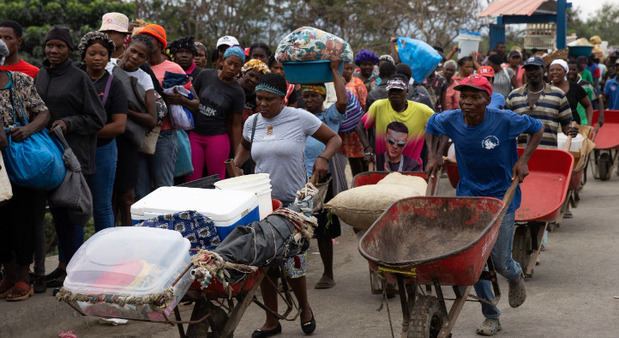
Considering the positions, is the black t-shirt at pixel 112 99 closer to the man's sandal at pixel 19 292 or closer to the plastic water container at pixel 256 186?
the man's sandal at pixel 19 292

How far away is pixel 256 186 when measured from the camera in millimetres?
5109

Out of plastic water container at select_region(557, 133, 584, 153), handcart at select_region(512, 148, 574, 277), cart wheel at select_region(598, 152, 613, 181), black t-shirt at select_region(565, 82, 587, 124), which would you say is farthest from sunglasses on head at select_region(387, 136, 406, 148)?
cart wheel at select_region(598, 152, 613, 181)

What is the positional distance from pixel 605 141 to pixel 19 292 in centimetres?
1037

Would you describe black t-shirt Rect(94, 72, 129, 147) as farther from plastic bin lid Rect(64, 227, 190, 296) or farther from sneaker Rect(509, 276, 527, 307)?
sneaker Rect(509, 276, 527, 307)

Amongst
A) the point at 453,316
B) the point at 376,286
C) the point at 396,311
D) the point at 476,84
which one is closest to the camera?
the point at 453,316

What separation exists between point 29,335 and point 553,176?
5.24 m

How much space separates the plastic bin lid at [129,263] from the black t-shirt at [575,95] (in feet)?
29.3

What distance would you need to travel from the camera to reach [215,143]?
317 inches

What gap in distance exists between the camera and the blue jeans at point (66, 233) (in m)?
6.45

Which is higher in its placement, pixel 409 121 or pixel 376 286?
pixel 409 121

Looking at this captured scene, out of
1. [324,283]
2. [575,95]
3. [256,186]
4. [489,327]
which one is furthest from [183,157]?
[575,95]

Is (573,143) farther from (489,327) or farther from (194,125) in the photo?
(194,125)

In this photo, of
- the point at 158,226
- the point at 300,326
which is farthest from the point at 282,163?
the point at 158,226

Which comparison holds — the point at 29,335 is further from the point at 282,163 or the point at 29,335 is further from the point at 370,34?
the point at 370,34
